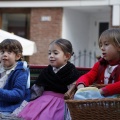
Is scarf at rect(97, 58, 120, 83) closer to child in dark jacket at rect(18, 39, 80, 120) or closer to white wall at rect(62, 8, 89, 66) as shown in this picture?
child in dark jacket at rect(18, 39, 80, 120)

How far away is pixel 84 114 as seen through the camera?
2.38 metres

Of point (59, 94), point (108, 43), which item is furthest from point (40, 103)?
point (108, 43)

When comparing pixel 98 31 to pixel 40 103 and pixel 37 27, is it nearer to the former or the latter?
pixel 37 27

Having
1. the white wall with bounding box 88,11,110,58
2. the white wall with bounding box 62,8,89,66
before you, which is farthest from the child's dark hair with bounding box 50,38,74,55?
the white wall with bounding box 88,11,110,58

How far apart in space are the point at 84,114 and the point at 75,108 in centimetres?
7

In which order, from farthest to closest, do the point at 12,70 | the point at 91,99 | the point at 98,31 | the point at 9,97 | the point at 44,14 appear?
1. the point at 98,31
2. the point at 44,14
3. the point at 12,70
4. the point at 9,97
5. the point at 91,99

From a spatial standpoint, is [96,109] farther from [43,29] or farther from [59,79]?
[43,29]

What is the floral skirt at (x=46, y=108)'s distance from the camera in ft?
10.0

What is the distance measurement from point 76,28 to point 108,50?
12848 mm

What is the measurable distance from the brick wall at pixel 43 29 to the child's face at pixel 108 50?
1153cm

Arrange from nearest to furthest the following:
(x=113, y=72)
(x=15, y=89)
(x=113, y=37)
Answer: (x=113, y=37) → (x=113, y=72) → (x=15, y=89)

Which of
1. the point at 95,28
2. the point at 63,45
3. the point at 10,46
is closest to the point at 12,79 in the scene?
the point at 10,46

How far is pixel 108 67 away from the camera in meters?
3.03

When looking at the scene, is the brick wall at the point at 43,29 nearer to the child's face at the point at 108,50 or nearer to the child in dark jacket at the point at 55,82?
the child in dark jacket at the point at 55,82
